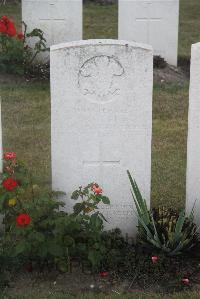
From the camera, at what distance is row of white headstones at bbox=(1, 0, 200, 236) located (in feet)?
15.9

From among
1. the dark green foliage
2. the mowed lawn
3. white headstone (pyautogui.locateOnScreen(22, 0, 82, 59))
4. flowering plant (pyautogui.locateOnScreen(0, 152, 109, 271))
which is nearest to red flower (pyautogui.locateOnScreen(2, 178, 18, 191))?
flowering plant (pyautogui.locateOnScreen(0, 152, 109, 271))

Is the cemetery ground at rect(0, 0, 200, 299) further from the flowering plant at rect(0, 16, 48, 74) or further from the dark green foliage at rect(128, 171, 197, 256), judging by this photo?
the dark green foliage at rect(128, 171, 197, 256)

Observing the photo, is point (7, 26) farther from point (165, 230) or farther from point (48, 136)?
point (165, 230)

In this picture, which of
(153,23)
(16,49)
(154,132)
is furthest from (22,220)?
(153,23)

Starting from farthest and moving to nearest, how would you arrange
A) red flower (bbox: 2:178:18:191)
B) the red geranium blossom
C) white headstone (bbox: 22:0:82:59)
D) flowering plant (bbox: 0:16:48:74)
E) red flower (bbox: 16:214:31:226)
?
white headstone (bbox: 22:0:82:59) < flowering plant (bbox: 0:16:48:74) < the red geranium blossom < red flower (bbox: 2:178:18:191) < red flower (bbox: 16:214:31:226)

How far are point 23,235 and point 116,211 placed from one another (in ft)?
2.78

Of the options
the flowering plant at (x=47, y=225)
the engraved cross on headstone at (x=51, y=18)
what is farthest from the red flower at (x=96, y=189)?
the engraved cross on headstone at (x=51, y=18)

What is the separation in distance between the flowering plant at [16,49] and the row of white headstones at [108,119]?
4307mm

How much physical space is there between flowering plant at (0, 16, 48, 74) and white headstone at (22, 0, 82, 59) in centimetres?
19

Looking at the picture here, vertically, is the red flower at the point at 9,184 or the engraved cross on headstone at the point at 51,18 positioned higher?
the engraved cross on headstone at the point at 51,18

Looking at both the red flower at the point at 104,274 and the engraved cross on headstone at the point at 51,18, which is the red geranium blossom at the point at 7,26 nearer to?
the engraved cross on headstone at the point at 51,18

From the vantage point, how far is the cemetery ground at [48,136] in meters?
4.70

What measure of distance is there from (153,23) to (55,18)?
1.42 metres

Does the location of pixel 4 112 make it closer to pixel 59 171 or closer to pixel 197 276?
pixel 59 171
